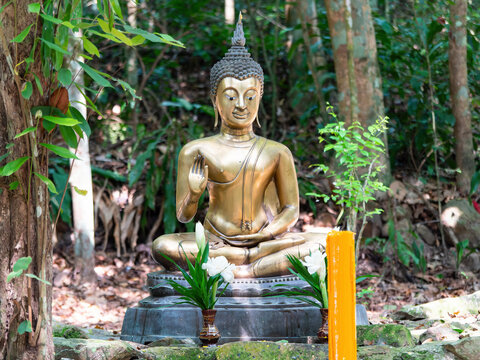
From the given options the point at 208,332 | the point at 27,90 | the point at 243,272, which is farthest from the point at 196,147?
the point at 27,90

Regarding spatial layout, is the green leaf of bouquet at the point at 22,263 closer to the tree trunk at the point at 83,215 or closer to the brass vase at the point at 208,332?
the brass vase at the point at 208,332

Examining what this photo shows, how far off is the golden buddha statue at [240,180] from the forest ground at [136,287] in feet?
4.91

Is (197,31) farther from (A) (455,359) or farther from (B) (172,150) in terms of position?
(A) (455,359)

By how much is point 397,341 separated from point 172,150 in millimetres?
5124

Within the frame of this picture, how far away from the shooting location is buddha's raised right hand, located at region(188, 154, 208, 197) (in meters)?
4.99

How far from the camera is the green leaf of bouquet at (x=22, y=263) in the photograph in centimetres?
258

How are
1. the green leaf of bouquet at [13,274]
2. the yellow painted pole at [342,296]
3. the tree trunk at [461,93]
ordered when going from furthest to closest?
the tree trunk at [461,93]
the green leaf of bouquet at [13,274]
the yellow painted pole at [342,296]

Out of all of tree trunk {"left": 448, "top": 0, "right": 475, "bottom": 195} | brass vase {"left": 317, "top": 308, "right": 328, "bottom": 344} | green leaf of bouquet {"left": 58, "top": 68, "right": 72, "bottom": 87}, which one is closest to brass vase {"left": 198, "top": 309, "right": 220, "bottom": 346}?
brass vase {"left": 317, "top": 308, "right": 328, "bottom": 344}

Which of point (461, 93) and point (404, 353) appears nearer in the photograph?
point (404, 353)

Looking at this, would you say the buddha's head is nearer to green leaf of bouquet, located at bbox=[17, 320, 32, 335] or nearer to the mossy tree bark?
the mossy tree bark

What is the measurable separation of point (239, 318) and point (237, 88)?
6.34ft

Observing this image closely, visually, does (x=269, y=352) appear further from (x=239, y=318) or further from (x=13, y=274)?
(x=13, y=274)

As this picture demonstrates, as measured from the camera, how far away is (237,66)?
5.47 meters

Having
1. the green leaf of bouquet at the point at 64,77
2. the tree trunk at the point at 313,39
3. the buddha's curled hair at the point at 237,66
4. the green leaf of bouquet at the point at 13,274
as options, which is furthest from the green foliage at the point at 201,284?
the tree trunk at the point at 313,39
